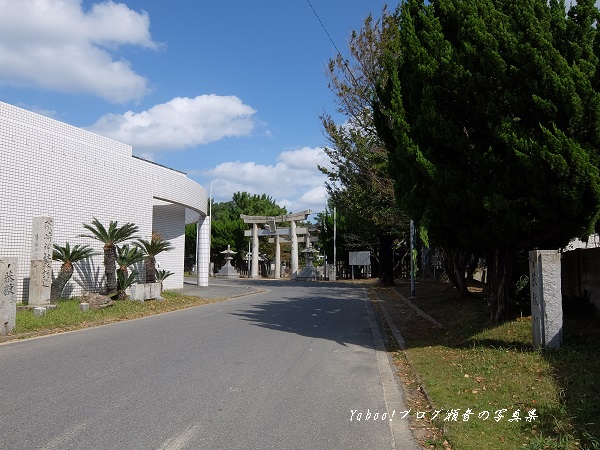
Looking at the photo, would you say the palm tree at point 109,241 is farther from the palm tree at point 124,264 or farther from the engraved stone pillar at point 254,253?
the engraved stone pillar at point 254,253

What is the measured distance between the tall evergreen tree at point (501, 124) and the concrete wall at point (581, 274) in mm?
1109

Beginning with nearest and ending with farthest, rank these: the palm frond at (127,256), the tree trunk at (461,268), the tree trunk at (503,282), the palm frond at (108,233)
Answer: the tree trunk at (503,282), the palm frond at (108,233), the tree trunk at (461,268), the palm frond at (127,256)

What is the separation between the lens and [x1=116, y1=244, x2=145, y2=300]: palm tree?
61.1 ft

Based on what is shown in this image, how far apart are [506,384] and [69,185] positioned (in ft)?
52.0

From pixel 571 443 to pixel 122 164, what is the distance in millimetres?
19412

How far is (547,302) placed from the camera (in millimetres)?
8461

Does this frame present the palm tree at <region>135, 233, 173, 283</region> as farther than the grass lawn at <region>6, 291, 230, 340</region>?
Yes

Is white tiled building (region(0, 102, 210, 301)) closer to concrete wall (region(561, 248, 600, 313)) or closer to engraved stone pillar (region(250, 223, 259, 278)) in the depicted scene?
concrete wall (region(561, 248, 600, 313))

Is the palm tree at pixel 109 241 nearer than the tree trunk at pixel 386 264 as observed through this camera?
Yes

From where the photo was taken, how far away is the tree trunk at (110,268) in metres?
18.0

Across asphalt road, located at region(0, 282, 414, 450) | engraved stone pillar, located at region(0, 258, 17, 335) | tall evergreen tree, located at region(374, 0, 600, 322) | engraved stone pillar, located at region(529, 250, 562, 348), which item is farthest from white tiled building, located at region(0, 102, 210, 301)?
engraved stone pillar, located at region(529, 250, 562, 348)

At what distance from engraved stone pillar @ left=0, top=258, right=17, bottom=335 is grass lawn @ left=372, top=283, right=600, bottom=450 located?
846cm

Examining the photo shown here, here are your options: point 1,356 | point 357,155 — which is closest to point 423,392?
point 1,356

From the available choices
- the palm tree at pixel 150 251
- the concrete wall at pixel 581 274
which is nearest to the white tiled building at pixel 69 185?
the palm tree at pixel 150 251
